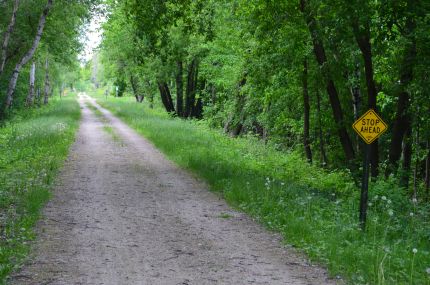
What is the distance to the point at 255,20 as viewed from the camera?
627 inches

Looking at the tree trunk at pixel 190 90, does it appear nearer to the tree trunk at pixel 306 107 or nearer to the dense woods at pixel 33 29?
the dense woods at pixel 33 29

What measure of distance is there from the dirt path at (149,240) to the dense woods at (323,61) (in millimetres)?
4987

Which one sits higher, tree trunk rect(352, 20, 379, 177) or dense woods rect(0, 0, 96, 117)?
dense woods rect(0, 0, 96, 117)

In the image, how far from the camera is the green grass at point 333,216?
21.6 feet

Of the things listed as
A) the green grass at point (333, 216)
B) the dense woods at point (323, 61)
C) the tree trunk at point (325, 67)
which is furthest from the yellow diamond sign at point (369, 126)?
the tree trunk at point (325, 67)

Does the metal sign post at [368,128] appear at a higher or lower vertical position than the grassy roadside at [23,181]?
higher

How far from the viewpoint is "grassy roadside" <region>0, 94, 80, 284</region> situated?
7.11m

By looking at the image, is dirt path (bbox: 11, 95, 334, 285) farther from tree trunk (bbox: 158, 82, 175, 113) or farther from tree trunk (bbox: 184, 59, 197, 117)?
tree trunk (bbox: 158, 82, 175, 113)

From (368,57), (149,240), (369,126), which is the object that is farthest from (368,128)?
(368,57)

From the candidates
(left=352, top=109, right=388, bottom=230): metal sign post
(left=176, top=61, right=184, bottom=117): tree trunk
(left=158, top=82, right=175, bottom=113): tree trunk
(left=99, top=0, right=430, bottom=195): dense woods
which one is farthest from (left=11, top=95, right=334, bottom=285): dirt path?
(left=158, top=82, right=175, bottom=113): tree trunk

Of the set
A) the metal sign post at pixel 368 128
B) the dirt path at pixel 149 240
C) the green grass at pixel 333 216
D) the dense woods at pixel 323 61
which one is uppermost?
the dense woods at pixel 323 61

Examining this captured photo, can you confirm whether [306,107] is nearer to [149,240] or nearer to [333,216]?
[333,216]

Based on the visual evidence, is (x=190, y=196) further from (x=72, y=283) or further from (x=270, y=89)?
(x=270, y=89)

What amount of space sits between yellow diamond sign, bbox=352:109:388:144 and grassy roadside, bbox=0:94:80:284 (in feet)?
18.3
